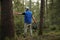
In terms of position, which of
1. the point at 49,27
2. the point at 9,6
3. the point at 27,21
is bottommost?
the point at 49,27

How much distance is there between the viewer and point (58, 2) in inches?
751

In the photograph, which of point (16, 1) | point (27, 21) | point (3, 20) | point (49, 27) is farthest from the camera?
point (49, 27)

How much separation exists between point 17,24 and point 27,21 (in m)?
3.05

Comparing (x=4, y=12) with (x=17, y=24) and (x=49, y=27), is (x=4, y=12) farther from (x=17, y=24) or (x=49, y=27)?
(x=49, y=27)

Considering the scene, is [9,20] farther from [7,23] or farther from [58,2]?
[58,2]

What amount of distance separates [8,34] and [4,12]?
1.07 metres

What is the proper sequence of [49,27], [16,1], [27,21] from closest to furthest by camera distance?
1. [27,21]
2. [16,1]
3. [49,27]

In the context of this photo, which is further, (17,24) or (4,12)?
(17,24)

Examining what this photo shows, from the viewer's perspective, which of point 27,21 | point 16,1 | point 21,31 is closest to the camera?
point 27,21

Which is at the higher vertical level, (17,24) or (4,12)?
(4,12)

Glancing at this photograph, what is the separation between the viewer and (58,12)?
18906mm

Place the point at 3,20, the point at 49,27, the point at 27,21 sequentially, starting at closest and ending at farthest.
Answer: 1. the point at 3,20
2. the point at 27,21
3. the point at 49,27

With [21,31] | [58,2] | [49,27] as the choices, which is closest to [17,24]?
[21,31]

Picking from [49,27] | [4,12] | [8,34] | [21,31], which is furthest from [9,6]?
[49,27]
